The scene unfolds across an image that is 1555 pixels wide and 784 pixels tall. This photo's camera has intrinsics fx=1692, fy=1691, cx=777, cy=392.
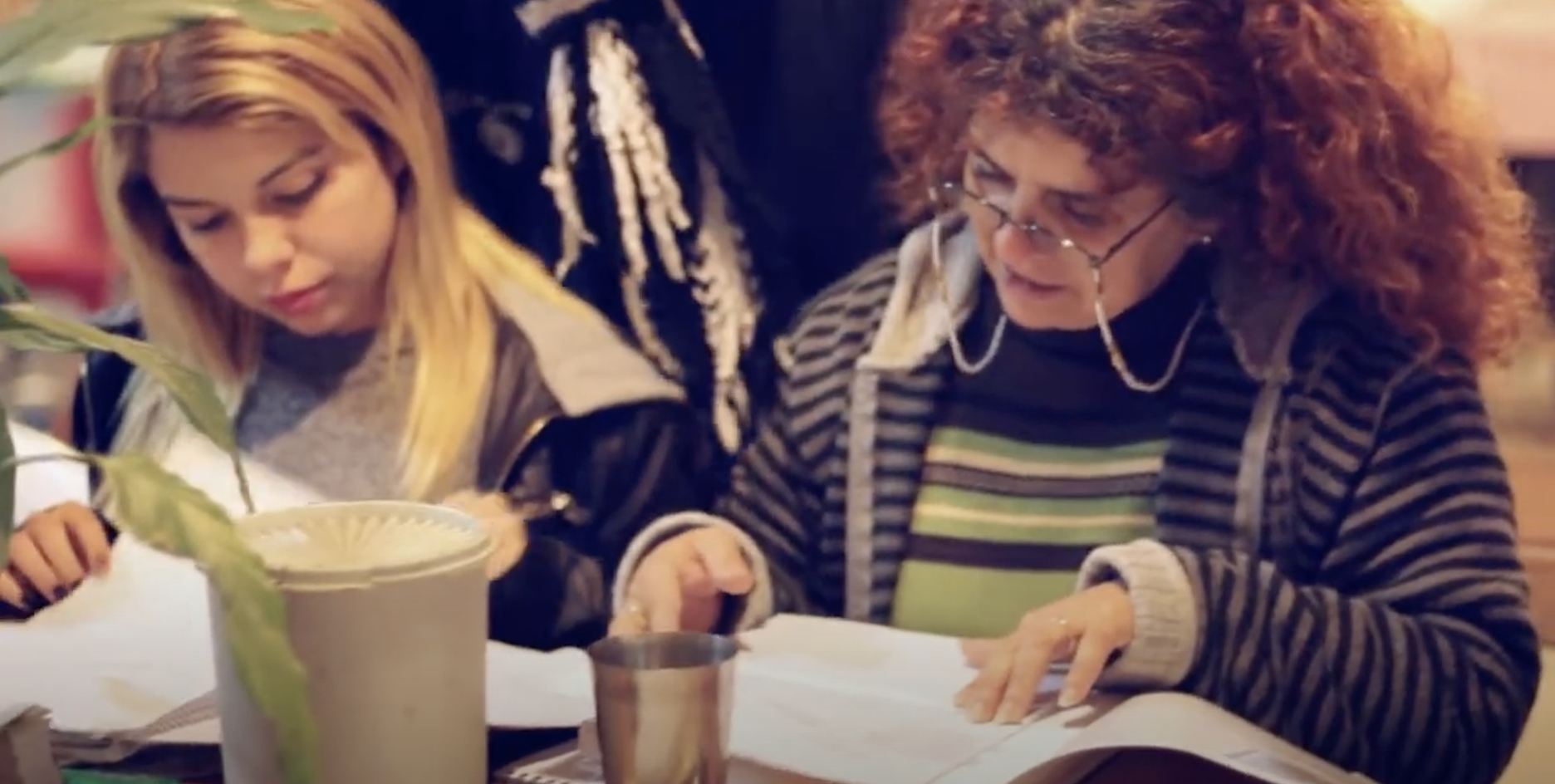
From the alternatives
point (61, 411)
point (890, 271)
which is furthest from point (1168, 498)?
point (61, 411)

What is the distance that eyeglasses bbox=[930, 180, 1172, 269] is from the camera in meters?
0.76

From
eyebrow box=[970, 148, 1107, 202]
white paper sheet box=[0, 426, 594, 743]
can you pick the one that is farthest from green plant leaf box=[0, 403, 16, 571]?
eyebrow box=[970, 148, 1107, 202]

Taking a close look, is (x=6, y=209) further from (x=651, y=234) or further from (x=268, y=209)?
(x=651, y=234)

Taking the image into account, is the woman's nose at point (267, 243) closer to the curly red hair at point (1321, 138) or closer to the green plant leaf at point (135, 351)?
the green plant leaf at point (135, 351)

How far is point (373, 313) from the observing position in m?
0.92

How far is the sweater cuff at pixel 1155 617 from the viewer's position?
746mm

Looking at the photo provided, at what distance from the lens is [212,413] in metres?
0.69

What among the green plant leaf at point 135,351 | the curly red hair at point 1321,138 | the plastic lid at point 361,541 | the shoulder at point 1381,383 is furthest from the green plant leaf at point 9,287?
the shoulder at point 1381,383

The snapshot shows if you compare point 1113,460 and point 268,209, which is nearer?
point 1113,460

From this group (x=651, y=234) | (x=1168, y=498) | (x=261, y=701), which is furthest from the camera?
(x=651, y=234)

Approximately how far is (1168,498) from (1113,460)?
30 millimetres

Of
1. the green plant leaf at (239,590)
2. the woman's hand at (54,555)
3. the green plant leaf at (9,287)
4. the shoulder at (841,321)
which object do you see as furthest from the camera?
the woman's hand at (54,555)

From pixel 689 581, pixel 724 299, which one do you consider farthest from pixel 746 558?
pixel 724 299

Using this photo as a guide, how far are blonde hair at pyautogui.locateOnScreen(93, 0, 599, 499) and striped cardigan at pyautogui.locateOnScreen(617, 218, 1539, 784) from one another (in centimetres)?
33
